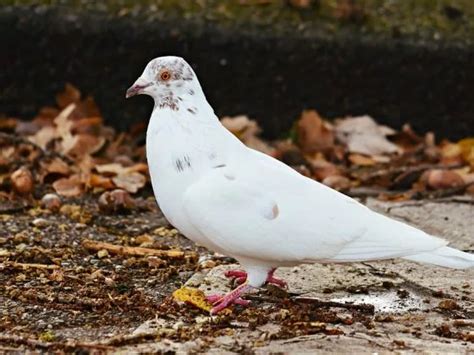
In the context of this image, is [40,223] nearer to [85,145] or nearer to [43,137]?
[85,145]

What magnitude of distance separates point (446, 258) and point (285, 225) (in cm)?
56

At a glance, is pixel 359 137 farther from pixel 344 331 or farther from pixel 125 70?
pixel 344 331

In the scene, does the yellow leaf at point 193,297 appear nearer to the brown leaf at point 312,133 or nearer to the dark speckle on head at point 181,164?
the dark speckle on head at point 181,164

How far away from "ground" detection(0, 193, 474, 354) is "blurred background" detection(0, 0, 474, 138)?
193cm

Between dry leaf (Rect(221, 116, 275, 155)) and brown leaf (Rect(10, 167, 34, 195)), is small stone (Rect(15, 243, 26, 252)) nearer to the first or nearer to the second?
brown leaf (Rect(10, 167, 34, 195))

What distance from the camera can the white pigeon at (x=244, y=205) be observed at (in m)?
3.92

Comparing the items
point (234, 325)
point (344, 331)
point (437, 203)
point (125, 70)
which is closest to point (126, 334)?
point (234, 325)

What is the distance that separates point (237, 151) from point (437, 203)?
1.93 m

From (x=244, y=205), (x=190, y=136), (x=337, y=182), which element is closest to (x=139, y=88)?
(x=190, y=136)

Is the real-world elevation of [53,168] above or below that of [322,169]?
below

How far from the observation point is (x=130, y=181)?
6125 mm

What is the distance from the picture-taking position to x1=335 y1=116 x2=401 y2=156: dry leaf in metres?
6.90

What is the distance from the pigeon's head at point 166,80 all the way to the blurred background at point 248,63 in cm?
304

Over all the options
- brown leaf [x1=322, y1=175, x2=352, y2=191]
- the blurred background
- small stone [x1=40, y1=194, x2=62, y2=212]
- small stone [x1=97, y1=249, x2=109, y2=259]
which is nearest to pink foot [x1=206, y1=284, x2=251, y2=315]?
small stone [x1=97, y1=249, x2=109, y2=259]
